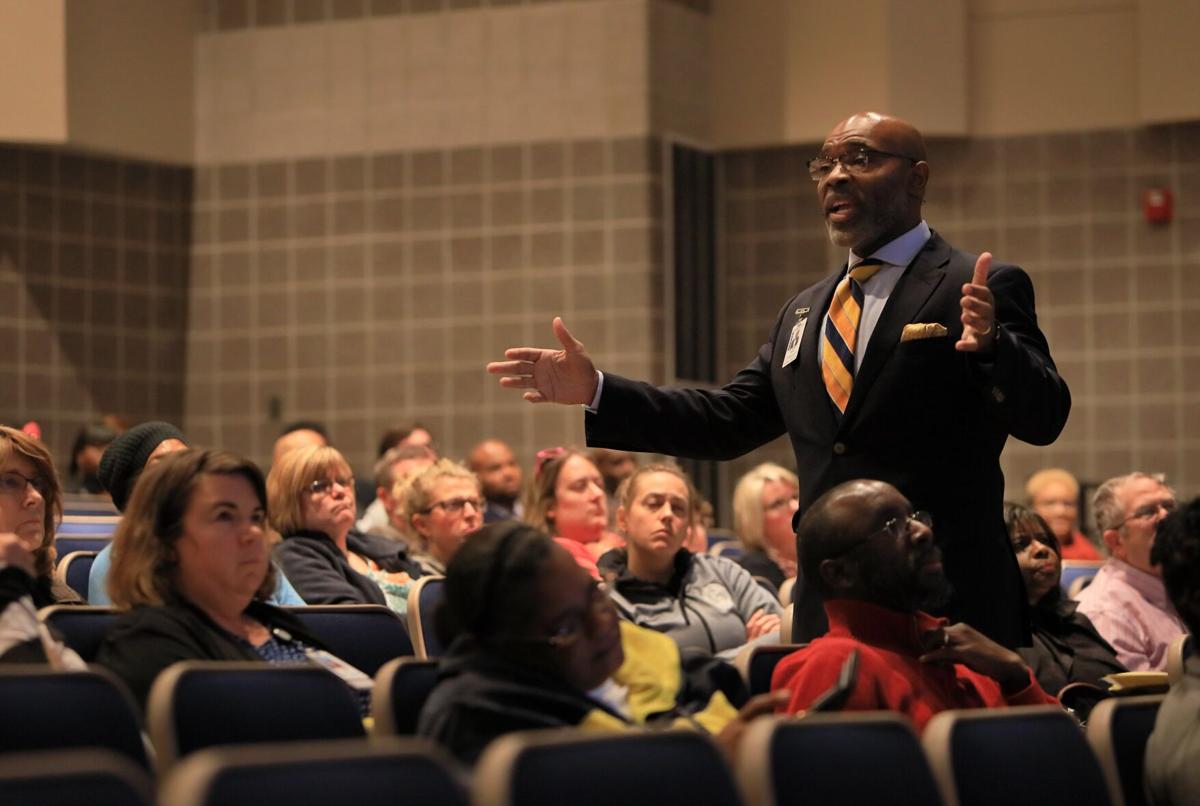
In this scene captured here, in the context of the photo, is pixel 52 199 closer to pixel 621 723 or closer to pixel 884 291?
pixel 884 291

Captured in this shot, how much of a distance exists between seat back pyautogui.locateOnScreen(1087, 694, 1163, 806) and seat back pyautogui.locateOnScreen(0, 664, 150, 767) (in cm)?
134

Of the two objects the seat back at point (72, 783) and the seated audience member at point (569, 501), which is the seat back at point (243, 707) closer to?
the seat back at point (72, 783)

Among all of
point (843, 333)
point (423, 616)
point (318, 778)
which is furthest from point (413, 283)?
point (318, 778)

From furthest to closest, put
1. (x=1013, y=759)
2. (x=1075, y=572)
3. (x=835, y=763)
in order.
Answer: (x=1075, y=572) < (x=1013, y=759) < (x=835, y=763)

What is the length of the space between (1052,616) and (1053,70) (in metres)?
5.29

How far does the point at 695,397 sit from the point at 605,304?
6095 mm

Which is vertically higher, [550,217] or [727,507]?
[550,217]

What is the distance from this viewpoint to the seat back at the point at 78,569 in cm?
468

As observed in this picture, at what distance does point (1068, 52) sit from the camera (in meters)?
10.0

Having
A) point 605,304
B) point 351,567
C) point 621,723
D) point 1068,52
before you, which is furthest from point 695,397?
point 1068,52

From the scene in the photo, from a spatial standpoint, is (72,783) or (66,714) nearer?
(72,783)

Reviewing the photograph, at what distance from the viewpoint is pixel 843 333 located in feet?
12.1

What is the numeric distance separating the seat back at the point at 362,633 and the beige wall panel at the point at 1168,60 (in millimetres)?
6997

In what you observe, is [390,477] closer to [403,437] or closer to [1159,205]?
[403,437]
